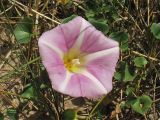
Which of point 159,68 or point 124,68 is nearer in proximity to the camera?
point 124,68

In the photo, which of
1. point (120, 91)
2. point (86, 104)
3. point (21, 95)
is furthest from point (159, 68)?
point (21, 95)

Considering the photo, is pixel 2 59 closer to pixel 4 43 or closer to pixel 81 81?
pixel 4 43

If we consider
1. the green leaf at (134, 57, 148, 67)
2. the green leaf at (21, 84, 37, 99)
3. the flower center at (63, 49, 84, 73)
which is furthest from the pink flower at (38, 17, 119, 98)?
the green leaf at (134, 57, 148, 67)

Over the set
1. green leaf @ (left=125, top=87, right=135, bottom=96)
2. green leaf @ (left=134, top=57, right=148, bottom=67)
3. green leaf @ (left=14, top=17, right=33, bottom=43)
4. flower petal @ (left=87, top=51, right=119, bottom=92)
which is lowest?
green leaf @ (left=125, top=87, right=135, bottom=96)

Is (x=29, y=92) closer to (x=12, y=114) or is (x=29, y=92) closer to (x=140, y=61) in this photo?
(x=12, y=114)

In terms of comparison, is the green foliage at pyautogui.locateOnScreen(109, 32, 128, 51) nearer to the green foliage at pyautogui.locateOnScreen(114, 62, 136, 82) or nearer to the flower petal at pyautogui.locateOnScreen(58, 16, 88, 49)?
the green foliage at pyautogui.locateOnScreen(114, 62, 136, 82)

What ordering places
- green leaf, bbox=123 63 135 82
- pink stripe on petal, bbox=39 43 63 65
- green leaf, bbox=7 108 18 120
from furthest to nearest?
green leaf, bbox=123 63 135 82 → green leaf, bbox=7 108 18 120 → pink stripe on petal, bbox=39 43 63 65
